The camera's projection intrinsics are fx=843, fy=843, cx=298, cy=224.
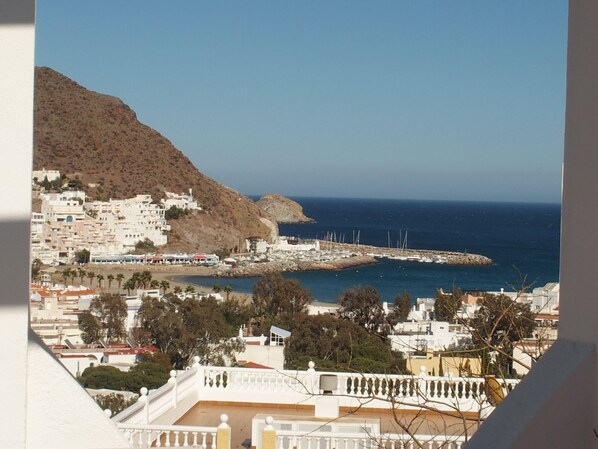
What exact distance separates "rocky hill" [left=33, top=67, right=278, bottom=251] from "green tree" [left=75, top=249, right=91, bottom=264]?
3.97 meters

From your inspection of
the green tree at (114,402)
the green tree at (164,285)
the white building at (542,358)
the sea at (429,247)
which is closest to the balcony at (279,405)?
the green tree at (114,402)

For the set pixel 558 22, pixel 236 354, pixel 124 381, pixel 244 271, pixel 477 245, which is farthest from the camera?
pixel 477 245

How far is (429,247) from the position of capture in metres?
76.8

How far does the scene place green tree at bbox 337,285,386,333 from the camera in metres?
25.1

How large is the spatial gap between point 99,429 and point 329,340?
16.1 m

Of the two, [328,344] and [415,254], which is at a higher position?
[328,344]

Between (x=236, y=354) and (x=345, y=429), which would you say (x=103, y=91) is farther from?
(x=345, y=429)

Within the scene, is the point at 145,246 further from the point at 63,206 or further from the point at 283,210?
the point at 283,210

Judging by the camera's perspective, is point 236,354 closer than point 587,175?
No

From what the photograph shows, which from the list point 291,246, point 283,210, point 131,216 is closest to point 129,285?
point 131,216

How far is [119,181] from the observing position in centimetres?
6088

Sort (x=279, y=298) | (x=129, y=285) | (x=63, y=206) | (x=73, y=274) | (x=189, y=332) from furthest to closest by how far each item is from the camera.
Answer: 1. (x=63, y=206)
2. (x=73, y=274)
3. (x=129, y=285)
4. (x=279, y=298)
5. (x=189, y=332)

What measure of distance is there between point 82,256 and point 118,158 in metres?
7.85

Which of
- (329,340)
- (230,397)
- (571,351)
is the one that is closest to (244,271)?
(329,340)
